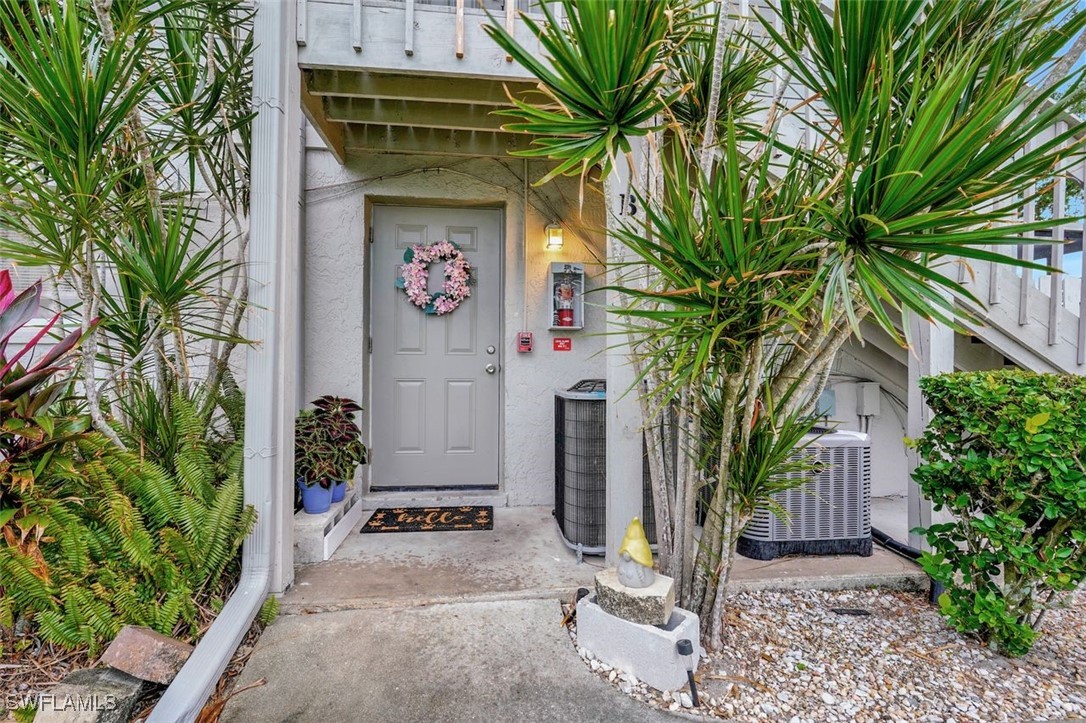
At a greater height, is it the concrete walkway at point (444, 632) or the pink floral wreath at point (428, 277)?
the pink floral wreath at point (428, 277)

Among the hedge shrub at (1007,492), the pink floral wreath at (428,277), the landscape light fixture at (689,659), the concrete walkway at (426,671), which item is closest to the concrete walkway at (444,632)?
the concrete walkway at (426,671)

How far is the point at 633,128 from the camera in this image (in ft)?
4.32

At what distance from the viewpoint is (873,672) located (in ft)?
5.22

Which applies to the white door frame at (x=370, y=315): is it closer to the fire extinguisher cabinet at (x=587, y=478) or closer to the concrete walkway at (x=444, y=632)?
the concrete walkway at (x=444, y=632)

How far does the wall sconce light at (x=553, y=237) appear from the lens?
3158 millimetres

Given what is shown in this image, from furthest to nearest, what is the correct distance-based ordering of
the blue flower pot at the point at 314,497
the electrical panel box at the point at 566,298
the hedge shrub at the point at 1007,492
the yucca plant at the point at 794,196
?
1. the electrical panel box at the point at 566,298
2. the blue flower pot at the point at 314,497
3. the hedge shrub at the point at 1007,492
4. the yucca plant at the point at 794,196

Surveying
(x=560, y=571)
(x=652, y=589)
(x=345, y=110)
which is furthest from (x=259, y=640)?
(x=345, y=110)

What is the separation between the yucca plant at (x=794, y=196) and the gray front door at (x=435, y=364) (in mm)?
1767

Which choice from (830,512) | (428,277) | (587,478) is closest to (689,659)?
(587,478)

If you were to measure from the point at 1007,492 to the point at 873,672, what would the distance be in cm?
A: 75

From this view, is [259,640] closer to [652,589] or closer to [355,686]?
[355,686]

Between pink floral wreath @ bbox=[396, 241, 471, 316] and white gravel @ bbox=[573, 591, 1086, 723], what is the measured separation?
218cm

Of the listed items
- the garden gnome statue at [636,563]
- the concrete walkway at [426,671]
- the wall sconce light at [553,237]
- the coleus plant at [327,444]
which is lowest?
the concrete walkway at [426,671]

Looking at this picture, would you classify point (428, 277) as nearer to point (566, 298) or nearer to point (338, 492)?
point (566, 298)
